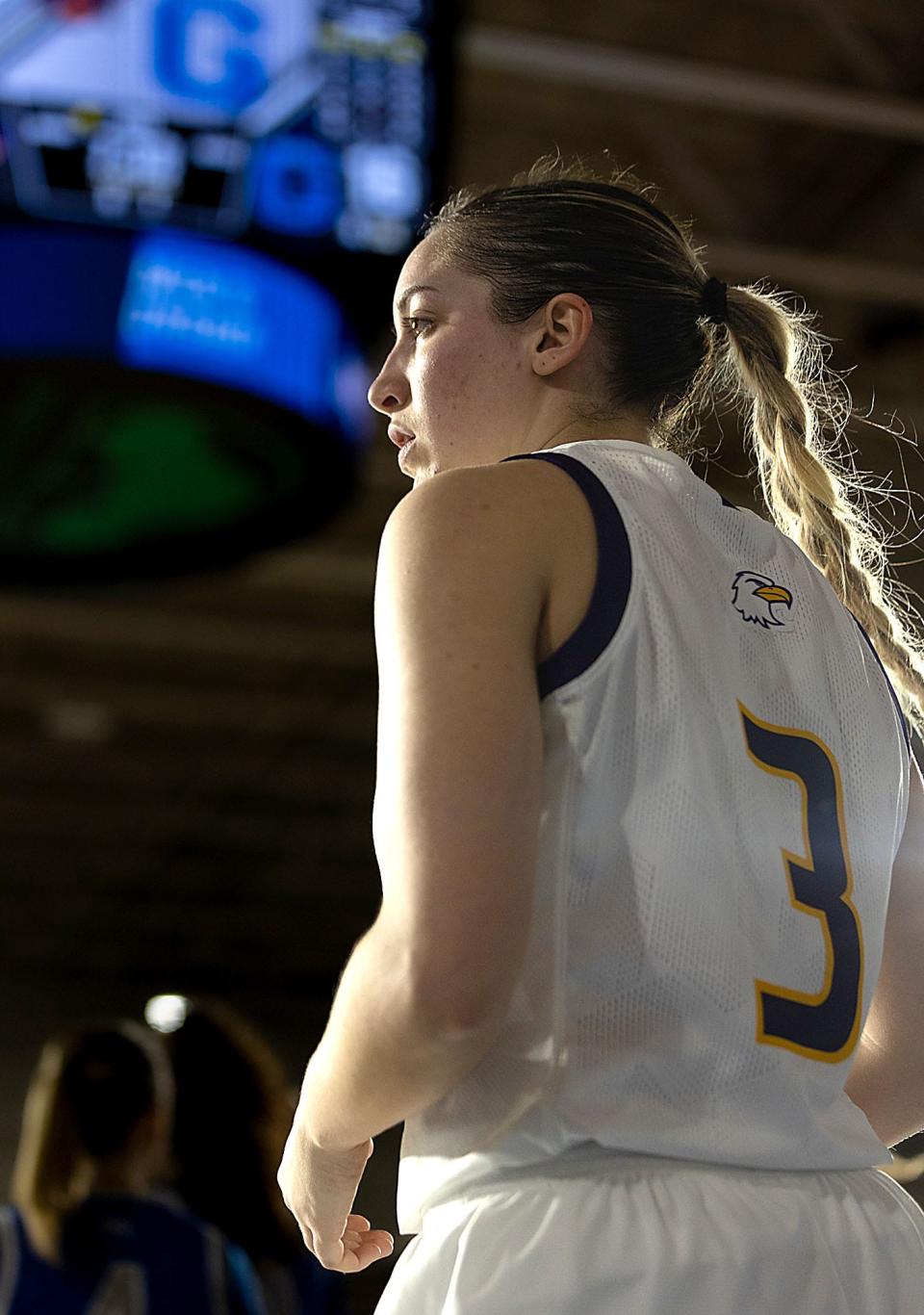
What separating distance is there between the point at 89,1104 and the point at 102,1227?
0.26 meters

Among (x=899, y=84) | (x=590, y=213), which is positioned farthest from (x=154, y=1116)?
(x=899, y=84)

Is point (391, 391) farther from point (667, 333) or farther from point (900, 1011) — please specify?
point (900, 1011)

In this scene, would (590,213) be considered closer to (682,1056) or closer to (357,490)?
(682,1056)

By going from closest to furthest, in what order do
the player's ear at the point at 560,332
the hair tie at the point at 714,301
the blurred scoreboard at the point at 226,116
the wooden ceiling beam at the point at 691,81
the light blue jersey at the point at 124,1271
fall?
the player's ear at the point at 560,332 < the hair tie at the point at 714,301 < the light blue jersey at the point at 124,1271 < the blurred scoreboard at the point at 226,116 < the wooden ceiling beam at the point at 691,81

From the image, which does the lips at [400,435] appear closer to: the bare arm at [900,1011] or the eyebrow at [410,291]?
the eyebrow at [410,291]

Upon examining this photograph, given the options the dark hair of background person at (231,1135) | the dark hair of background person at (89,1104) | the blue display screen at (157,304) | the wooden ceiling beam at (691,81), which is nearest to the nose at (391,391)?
the dark hair of background person at (231,1135)

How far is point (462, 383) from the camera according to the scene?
1218 mm

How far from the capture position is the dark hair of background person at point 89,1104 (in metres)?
2.74

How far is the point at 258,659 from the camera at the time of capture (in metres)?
10.5

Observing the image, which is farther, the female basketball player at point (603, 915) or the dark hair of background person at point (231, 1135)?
the dark hair of background person at point (231, 1135)

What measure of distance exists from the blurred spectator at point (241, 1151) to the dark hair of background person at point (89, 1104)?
7cm

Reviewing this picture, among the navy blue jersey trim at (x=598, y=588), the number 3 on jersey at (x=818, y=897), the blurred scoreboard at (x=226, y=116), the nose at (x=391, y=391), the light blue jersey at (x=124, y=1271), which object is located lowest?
the light blue jersey at (x=124, y=1271)

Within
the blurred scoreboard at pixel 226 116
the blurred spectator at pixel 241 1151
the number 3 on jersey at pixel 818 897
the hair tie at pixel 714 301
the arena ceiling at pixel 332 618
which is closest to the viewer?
the number 3 on jersey at pixel 818 897

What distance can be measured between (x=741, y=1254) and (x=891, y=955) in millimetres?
344
